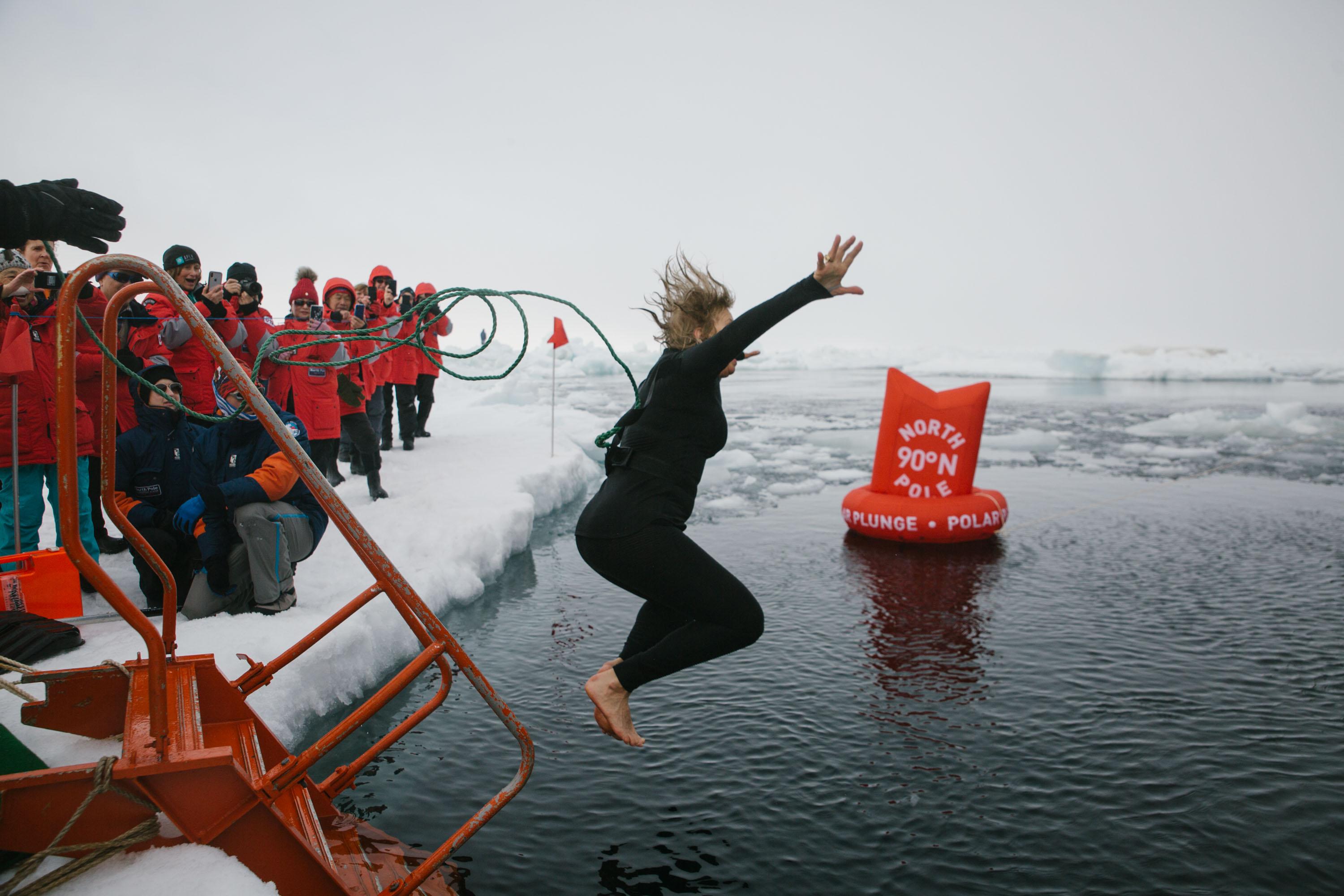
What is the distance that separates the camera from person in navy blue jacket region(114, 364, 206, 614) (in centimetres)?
477

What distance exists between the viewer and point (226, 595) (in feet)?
15.0

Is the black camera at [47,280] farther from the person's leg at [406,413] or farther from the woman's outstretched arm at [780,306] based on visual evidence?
the person's leg at [406,413]

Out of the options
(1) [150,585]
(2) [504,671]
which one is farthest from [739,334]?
(1) [150,585]

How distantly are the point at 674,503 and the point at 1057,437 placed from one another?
55.2ft

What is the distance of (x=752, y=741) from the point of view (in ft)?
12.6

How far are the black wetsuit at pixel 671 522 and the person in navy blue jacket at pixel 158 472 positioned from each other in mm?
3015

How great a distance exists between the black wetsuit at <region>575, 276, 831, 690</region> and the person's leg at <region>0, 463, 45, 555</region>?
153 inches

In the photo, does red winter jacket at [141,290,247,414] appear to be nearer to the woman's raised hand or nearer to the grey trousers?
the grey trousers

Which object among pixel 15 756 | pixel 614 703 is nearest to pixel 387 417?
pixel 614 703

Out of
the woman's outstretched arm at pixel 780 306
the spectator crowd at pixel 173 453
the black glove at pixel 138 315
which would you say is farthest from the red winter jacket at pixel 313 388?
the woman's outstretched arm at pixel 780 306

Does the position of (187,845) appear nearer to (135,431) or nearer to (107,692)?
(107,692)

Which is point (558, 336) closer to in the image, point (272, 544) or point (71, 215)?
point (272, 544)

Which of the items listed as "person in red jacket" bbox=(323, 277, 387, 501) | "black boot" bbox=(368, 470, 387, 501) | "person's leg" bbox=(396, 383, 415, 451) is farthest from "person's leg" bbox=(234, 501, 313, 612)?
"person's leg" bbox=(396, 383, 415, 451)

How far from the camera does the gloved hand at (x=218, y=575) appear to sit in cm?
450
